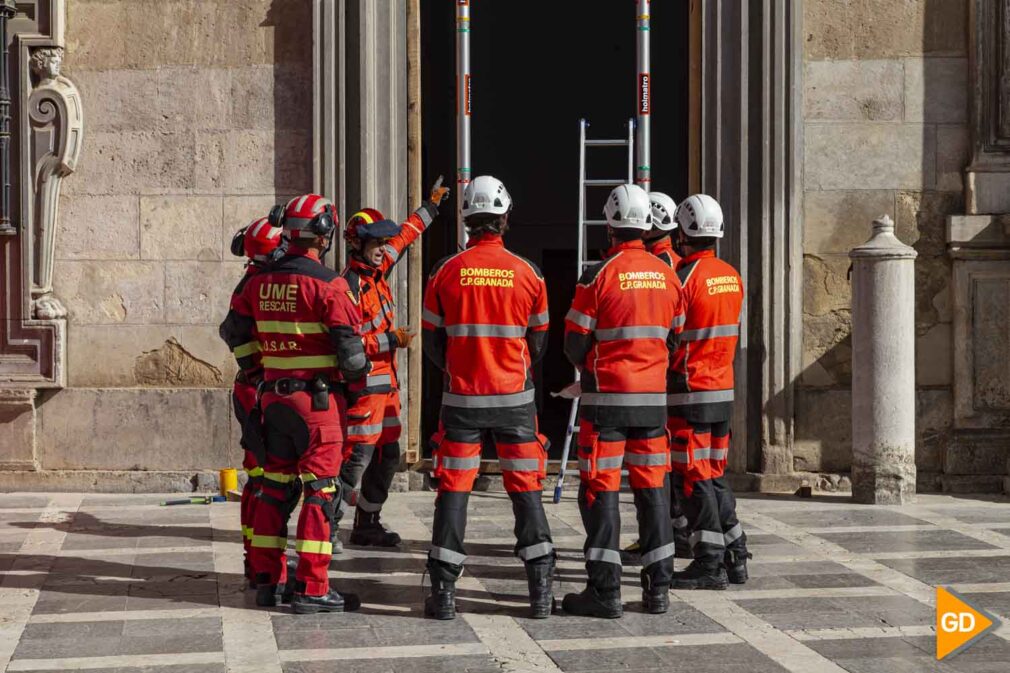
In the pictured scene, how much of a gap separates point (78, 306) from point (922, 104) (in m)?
6.67

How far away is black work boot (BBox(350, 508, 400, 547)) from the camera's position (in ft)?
27.8

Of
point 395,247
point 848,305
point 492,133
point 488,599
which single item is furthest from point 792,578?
point 492,133

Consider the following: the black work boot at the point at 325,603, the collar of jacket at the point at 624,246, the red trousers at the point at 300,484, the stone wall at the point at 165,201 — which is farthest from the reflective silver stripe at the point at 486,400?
the stone wall at the point at 165,201

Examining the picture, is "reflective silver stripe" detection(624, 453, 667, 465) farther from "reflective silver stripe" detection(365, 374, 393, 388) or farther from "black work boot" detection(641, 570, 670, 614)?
"reflective silver stripe" detection(365, 374, 393, 388)

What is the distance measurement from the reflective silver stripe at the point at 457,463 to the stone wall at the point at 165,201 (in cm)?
465

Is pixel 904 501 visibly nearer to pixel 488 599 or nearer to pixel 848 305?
pixel 848 305

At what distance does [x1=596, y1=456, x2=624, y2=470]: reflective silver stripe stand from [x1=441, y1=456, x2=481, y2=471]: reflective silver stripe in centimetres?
57

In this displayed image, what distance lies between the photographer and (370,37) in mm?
10852

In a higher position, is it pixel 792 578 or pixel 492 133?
pixel 492 133

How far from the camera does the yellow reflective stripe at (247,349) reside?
711 cm

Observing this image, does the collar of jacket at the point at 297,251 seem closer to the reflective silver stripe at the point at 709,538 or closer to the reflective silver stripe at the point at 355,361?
the reflective silver stripe at the point at 355,361

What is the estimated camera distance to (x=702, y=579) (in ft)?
23.6

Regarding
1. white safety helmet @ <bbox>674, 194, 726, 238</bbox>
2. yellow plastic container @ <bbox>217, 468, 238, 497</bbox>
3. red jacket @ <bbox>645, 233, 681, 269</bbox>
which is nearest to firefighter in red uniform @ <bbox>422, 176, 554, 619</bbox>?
white safety helmet @ <bbox>674, 194, 726, 238</bbox>

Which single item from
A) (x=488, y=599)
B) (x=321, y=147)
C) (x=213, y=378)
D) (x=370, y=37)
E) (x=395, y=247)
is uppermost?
(x=370, y=37)
